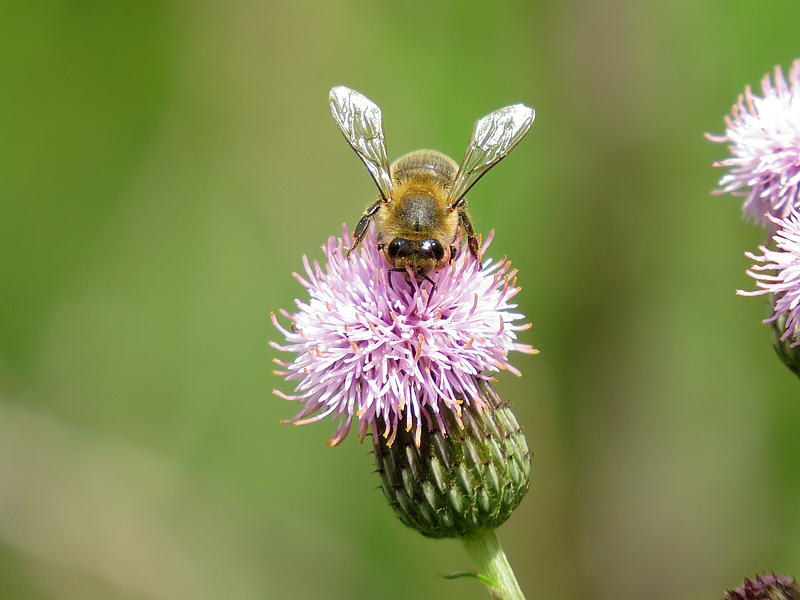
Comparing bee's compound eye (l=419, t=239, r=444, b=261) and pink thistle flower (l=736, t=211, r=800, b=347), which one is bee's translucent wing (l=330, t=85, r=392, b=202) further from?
pink thistle flower (l=736, t=211, r=800, b=347)

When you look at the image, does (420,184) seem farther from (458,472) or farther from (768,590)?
(768,590)

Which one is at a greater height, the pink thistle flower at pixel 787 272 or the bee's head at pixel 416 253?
the bee's head at pixel 416 253

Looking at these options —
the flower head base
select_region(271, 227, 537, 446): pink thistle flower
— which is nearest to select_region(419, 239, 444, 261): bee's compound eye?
select_region(271, 227, 537, 446): pink thistle flower

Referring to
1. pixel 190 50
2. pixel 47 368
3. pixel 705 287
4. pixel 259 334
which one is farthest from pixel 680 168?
pixel 47 368

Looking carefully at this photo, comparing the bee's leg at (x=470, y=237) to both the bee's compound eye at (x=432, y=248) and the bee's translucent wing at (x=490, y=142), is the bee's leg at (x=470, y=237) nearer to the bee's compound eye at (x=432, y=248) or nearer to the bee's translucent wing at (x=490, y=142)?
the bee's translucent wing at (x=490, y=142)

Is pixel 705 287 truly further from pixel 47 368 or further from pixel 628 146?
pixel 47 368

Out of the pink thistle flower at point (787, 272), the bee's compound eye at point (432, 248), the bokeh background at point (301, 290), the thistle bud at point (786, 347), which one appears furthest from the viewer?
the bokeh background at point (301, 290)

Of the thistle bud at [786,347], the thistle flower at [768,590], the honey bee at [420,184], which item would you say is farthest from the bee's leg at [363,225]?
the thistle flower at [768,590]
